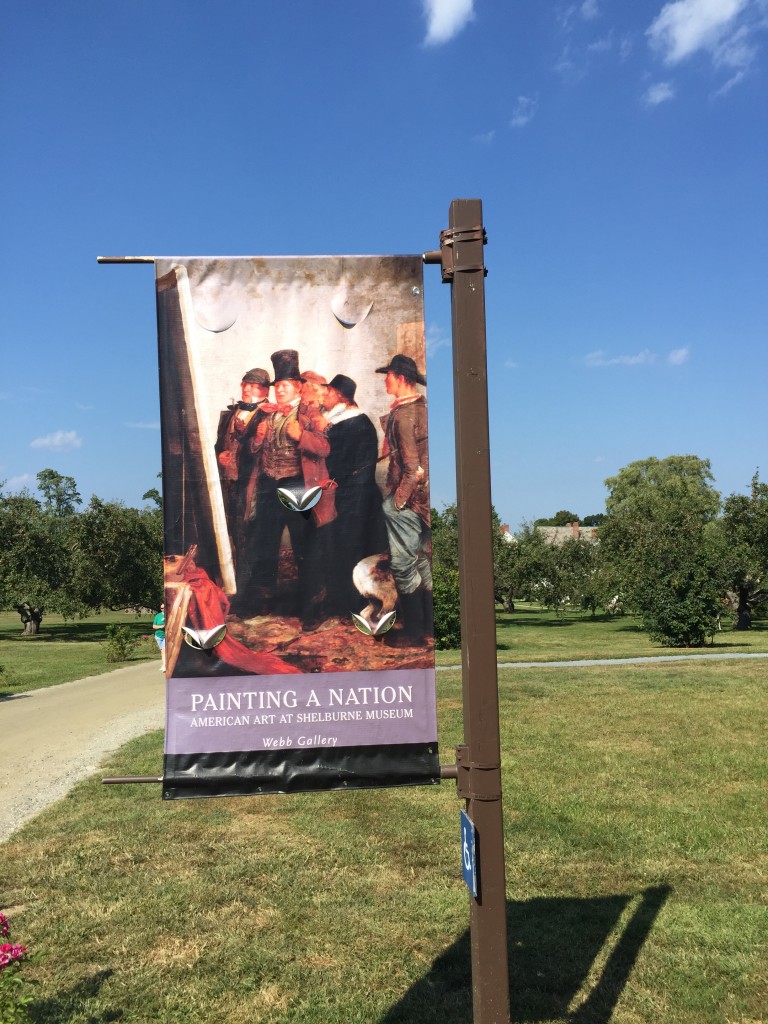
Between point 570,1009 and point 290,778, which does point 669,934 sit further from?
point 290,778

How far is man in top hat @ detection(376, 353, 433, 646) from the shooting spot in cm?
317

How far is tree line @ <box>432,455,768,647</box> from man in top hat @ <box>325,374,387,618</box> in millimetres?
15602

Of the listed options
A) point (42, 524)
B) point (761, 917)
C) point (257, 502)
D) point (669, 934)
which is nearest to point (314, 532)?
point (257, 502)

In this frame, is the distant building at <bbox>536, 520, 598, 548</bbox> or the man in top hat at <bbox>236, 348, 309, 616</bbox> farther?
the distant building at <bbox>536, 520, 598, 548</bbox>

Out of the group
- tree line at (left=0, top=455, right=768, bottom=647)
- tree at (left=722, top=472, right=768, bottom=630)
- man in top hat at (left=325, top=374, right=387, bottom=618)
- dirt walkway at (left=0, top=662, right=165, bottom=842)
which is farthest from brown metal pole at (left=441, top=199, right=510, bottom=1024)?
tree at (left=722, top=472, right=768, bottom=630)

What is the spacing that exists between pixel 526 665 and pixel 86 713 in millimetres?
9903

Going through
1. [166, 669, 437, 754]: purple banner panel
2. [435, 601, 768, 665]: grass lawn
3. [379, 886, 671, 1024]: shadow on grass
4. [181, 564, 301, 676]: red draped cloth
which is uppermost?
[181, 564, 301, 676]: red draped cloth

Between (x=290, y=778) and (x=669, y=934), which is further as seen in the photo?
(x=669, y=934)

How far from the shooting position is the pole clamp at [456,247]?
9.85 ft

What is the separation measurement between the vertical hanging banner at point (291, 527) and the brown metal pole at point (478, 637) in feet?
0.78

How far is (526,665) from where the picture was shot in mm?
19281

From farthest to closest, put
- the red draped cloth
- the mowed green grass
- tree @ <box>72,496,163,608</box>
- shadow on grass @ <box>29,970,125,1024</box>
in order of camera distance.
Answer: tree @ <box>72,496,163,608</box>, the mowed green grass, shadow on grass @ <box>29,970,125,1024</box>, the red draped cloth

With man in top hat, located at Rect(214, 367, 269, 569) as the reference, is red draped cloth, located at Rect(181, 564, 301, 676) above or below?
below

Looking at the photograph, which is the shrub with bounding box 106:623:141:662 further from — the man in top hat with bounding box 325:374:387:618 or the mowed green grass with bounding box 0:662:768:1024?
the man in top hat with bounding box 325:374:387:618
